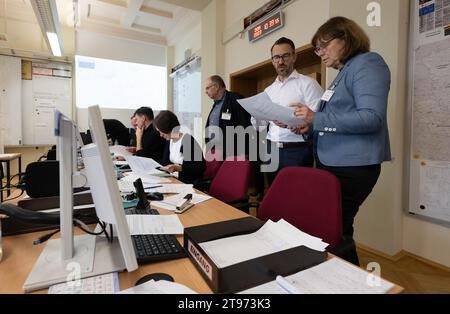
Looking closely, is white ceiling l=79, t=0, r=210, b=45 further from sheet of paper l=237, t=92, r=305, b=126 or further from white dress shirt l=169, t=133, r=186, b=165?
sheet of paper l=237, t=92, r=305, b=126

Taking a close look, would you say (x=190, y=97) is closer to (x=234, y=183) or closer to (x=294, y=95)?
(x=294, y=95)

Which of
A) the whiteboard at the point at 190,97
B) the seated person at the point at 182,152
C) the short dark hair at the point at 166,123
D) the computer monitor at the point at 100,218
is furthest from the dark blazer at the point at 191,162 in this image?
the whiteboard at the point at 190,97

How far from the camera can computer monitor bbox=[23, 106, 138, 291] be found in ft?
1.82

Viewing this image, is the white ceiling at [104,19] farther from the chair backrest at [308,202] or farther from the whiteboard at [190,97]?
the chair backrest at [308,202]

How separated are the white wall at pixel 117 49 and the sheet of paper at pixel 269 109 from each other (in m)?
5.45

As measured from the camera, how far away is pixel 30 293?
581 millimetres

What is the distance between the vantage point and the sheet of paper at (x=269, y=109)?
4.46 feet

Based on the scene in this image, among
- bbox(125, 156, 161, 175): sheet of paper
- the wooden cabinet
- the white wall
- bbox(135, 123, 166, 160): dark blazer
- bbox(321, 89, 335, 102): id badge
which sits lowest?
bbox(125, 156, 161, 175): sheet of paper

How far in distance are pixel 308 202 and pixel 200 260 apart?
2.02 feet

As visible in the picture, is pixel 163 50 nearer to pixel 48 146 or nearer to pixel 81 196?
pixel 48 146

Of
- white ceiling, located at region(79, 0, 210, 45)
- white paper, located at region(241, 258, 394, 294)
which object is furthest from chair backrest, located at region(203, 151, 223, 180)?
white ceiling, located at region(79, 0, 210, 45)

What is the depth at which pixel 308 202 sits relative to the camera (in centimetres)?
112

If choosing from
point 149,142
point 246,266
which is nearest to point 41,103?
point 149,142

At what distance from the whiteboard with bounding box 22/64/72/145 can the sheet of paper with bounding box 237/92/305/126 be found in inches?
196
